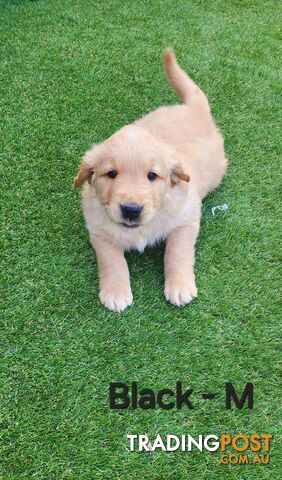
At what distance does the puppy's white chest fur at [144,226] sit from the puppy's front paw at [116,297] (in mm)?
251

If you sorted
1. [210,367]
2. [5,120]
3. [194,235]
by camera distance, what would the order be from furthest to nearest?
1. [5,120]
2. [194,235]
3. [210,367]

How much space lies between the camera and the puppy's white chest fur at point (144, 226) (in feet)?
7.71

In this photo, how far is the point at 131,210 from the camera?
79.6 inches

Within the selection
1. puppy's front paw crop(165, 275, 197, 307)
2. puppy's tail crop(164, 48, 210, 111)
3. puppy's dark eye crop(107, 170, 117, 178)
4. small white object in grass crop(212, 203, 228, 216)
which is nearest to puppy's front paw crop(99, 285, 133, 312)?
puppy's front paw crop(165, 275, 197, 307)

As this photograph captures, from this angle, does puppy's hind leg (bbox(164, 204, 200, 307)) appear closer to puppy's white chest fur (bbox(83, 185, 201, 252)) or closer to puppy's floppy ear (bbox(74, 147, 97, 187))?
puppy's white chest fur (bbox(83, 185, 201, 252))

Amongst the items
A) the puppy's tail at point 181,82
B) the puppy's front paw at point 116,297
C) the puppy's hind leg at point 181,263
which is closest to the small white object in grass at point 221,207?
the puppy's hind leg at point 181,263

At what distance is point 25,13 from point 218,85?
1.89 meters

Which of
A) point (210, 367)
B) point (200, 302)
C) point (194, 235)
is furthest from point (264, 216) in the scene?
point (210, 367)

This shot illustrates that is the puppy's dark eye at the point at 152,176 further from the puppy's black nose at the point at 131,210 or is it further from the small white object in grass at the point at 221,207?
the small white object in grass at the point at 221,207

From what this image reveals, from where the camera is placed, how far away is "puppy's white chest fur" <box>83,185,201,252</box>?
2350 millimetres

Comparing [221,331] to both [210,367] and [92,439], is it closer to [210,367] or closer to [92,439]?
[210,367]

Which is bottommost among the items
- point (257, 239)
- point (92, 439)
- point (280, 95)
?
point (92, 439)

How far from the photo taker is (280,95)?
3.70m

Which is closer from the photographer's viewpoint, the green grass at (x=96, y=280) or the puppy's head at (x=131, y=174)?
the green grass at (x=96, y=280)
